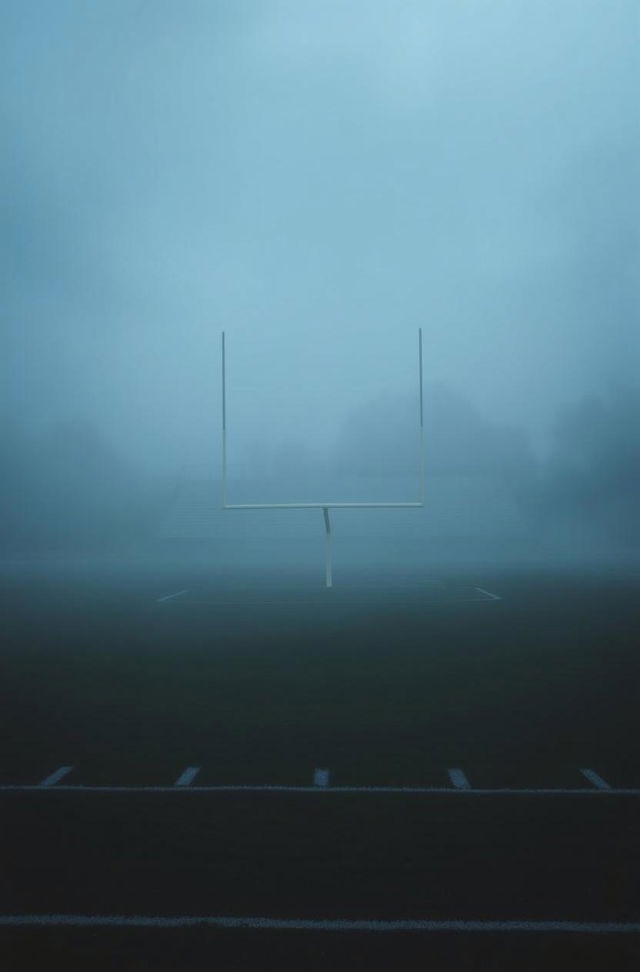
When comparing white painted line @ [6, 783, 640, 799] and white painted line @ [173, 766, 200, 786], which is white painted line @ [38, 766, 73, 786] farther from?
white painted line @ [173, 766, 200, 786]

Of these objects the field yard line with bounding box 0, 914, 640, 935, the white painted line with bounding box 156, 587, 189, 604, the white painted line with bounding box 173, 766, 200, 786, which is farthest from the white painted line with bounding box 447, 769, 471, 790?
the white painted line with bounding box 156, 587, 189, 604

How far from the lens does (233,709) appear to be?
764 cm

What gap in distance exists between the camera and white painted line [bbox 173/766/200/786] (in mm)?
5305

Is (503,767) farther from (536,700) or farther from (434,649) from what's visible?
(434,649)

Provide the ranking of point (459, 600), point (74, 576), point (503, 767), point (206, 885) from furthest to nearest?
point (74, 576) < point (459, 600) < point (503, 767) < point (206, 885)

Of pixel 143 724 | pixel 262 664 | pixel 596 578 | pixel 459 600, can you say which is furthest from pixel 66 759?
pixel 596 578

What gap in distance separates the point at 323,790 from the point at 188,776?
721 mm

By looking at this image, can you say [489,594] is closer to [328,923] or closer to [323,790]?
[323,790]

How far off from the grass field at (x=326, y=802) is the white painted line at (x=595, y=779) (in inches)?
0.4

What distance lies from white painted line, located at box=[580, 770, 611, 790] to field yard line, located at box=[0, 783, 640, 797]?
0.12 ft

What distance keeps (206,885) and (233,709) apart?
3.88m

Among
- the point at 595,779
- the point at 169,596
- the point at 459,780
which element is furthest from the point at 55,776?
the point at 169,596

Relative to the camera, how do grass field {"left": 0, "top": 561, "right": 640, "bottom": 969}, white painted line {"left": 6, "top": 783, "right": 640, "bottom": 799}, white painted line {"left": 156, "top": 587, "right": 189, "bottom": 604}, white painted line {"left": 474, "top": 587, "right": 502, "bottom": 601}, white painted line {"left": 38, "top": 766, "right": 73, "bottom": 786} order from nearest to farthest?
grass field {"left": 0, "top": 561, "right": 640, "bottom": 969}, white painted line {"left": 6, "top": 783, "right": 640, "bottom": 799}, white painted line {"left": 38, "top": 766, "right": 73, "bottom": 786}, white painted line {"left": 474, "top": 587, "right": 502, "bottom": 601}, white painted line {"left": 156, "top": 587, "right": 189, "bottom": 604}

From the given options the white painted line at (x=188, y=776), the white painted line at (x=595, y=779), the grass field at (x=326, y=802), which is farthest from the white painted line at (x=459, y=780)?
the white painted line at (x=188, y=776)
